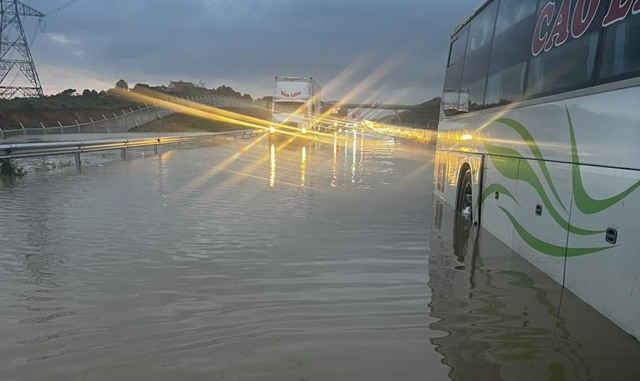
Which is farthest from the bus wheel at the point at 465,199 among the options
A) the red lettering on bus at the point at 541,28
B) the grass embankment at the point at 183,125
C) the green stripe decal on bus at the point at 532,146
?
the grass embankment at the point at 183,125

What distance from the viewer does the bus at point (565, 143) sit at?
12.6 ft

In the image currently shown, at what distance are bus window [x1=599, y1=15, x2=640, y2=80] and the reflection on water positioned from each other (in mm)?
2045

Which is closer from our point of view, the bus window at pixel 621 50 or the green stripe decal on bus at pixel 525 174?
the bus window at pixel 621 50

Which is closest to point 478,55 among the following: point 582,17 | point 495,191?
point 495,191

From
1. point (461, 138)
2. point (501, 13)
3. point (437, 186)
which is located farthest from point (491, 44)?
point (437, 186)

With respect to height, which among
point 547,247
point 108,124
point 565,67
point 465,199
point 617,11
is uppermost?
point 617,11

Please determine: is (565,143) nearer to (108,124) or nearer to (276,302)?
(276,302)

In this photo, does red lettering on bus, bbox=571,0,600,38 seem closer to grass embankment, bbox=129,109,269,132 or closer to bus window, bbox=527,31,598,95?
bus window, bbox=527,31,598,95

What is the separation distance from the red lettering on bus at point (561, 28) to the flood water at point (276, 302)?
2555 mm

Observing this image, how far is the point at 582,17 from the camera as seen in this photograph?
4.73 m

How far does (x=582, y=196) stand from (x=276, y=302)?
305 centimetres

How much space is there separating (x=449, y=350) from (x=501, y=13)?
5.48 metres

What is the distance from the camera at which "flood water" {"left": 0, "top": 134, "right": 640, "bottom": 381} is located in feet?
12.4

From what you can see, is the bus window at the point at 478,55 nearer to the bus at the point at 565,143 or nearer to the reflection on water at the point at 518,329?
the bus at the point at 565,143
